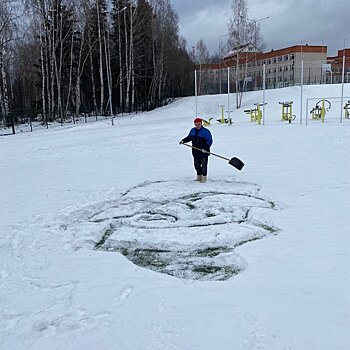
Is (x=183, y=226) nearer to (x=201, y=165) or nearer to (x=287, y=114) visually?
(x=201, y=165)

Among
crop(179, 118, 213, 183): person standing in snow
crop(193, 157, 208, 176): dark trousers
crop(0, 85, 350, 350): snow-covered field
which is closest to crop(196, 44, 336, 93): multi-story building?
crop(179, 118, 213, 183): person standing in snow

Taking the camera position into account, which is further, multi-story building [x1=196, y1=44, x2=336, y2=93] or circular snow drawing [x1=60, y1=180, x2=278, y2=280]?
multi-story building [x1=196, y1=44, x2=336, y2=93]

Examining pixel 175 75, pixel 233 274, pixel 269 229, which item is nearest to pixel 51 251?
pixel 233 274

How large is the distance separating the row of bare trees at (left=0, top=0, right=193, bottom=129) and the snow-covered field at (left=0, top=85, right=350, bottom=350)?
63.1ft

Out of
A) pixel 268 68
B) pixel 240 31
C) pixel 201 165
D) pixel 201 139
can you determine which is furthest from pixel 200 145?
pixel 268 68

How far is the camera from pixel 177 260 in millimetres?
4086

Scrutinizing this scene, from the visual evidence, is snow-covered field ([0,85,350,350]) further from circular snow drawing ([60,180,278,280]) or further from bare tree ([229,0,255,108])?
bare tree ([229,0,255,108])

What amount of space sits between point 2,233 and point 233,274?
3.11 metres

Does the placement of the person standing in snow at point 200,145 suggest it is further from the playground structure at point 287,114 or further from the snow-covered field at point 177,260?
the playground structure at point 287,114

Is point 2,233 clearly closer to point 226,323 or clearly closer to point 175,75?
point 226,323

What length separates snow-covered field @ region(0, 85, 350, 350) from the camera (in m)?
2.83

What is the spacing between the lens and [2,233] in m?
4.99

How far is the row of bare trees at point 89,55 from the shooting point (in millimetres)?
26969

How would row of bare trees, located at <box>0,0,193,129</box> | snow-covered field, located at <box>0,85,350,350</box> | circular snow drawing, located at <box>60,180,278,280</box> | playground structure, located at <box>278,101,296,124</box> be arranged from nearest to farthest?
snow-covered field, located at <box>0,85,350,350</box>, circular snow drawing, located at <box>60,180,278,280</box>, playground structure, located at <box>278,101,296,124</box>, row of bare trees, located at <box>0,0,193,129</box>
